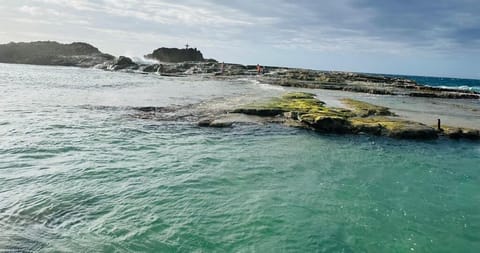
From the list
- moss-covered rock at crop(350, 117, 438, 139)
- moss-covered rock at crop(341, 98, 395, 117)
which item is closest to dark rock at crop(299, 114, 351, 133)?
moss-covered rock at crop(350, 117, 438, 139)

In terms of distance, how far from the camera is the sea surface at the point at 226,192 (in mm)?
10523

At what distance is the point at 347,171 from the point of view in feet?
58.4

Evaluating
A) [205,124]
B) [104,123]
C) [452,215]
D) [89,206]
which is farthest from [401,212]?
[104,123]

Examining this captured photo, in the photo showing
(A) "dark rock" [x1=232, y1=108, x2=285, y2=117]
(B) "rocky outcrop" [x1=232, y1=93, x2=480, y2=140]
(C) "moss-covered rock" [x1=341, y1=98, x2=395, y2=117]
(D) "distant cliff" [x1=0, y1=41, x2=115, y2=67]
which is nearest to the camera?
(B) "rocky outcrop" [x1=232, y1=93, x2=480, y2=140]

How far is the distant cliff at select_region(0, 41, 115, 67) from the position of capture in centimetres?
15438

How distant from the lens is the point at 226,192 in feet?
46.5

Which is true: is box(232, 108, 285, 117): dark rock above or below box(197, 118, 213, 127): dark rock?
above

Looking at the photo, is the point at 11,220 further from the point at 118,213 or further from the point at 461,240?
the point at 461,240

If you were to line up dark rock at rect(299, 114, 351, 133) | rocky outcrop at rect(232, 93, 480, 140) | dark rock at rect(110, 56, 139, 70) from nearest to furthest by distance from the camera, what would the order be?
rocky outcrop at rect(232, 93, 480, 140) < dark rock at rect(299, 114, 351, 133) < dark rock at rect(110, 56, 139, 70)

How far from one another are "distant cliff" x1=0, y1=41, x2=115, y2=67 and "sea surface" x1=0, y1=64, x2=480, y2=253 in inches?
5356

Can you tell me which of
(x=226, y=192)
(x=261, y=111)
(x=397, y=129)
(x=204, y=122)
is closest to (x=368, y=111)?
(x=397, y=129)

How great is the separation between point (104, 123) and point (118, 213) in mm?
15693

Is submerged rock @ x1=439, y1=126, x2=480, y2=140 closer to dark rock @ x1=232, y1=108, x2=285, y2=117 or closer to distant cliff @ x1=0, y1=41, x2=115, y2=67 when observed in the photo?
dark rock @ x1=232, y1=108, x2=285, y2=117

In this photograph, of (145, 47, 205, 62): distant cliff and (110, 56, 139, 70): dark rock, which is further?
(145, 47, 205, 62): distant cliff
